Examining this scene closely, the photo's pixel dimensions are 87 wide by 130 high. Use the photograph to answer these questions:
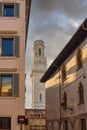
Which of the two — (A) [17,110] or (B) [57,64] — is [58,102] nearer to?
(B) [57,64]

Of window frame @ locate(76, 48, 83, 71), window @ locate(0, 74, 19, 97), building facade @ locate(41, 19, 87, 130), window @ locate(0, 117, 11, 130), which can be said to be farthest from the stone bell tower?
window @ locate(0, 117, 11, 130)

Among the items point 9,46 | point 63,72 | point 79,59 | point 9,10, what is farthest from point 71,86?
point 9,10

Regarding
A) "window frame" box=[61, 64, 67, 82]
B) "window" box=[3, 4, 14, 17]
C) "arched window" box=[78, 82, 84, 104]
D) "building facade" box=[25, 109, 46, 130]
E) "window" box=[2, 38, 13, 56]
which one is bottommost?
"building facade" box=[25, 109, 46, 130]

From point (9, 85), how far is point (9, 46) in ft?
9.00

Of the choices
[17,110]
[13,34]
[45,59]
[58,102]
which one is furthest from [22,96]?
[45,59]

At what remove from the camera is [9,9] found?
78.9 feet

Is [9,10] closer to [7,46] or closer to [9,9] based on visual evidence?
[9,9]

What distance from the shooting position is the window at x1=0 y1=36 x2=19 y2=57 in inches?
900

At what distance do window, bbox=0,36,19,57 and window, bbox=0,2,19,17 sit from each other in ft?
6.09

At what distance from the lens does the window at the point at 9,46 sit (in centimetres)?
2286

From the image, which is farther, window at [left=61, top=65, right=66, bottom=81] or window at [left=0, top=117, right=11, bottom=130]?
window at [left=61, top=65, right=66, bottom=81]

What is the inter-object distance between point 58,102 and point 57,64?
374 centimetres

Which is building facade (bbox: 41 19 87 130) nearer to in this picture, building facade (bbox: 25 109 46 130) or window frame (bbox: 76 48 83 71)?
window frame (bbox: 76 48 83 71)

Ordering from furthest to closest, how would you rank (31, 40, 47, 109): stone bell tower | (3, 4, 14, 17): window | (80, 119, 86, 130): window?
(31, 40, 47, 109): stone bell tower < (80, 119, 86, 130): window < (3, 4, 14, 17): window
